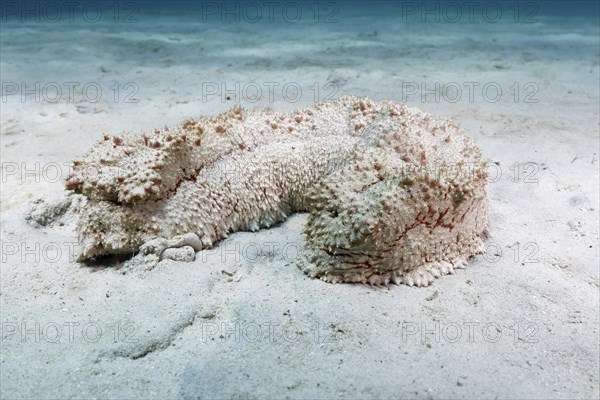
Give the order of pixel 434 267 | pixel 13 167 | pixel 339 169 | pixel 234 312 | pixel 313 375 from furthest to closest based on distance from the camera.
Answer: pixel 13 167, pixel 339 169, pixel 434 267, pixel 234 312, pixel 313 375

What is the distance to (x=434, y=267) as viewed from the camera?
2854mm

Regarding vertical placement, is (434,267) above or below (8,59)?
below

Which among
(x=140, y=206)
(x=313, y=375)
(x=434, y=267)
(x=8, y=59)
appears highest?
(x=8, y=59)

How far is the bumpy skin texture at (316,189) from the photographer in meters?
2.76

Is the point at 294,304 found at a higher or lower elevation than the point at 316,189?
lower

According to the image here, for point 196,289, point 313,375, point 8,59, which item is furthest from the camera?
point 8,59

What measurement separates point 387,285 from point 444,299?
0.33m

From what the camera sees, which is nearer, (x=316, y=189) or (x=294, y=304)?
(x=294, y=304)

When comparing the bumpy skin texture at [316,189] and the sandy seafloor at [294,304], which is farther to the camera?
the bumpy skin texture at [316,189]

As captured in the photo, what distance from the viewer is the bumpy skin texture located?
276cm

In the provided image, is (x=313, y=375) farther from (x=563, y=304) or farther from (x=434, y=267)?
(x=563, y=304)

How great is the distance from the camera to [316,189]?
9.87 feet

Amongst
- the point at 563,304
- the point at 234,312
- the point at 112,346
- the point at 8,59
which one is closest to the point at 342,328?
the point at 234,312

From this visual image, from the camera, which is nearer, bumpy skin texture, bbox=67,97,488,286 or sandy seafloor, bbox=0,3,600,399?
sandy seafloor, bbox=0,3,600,399
